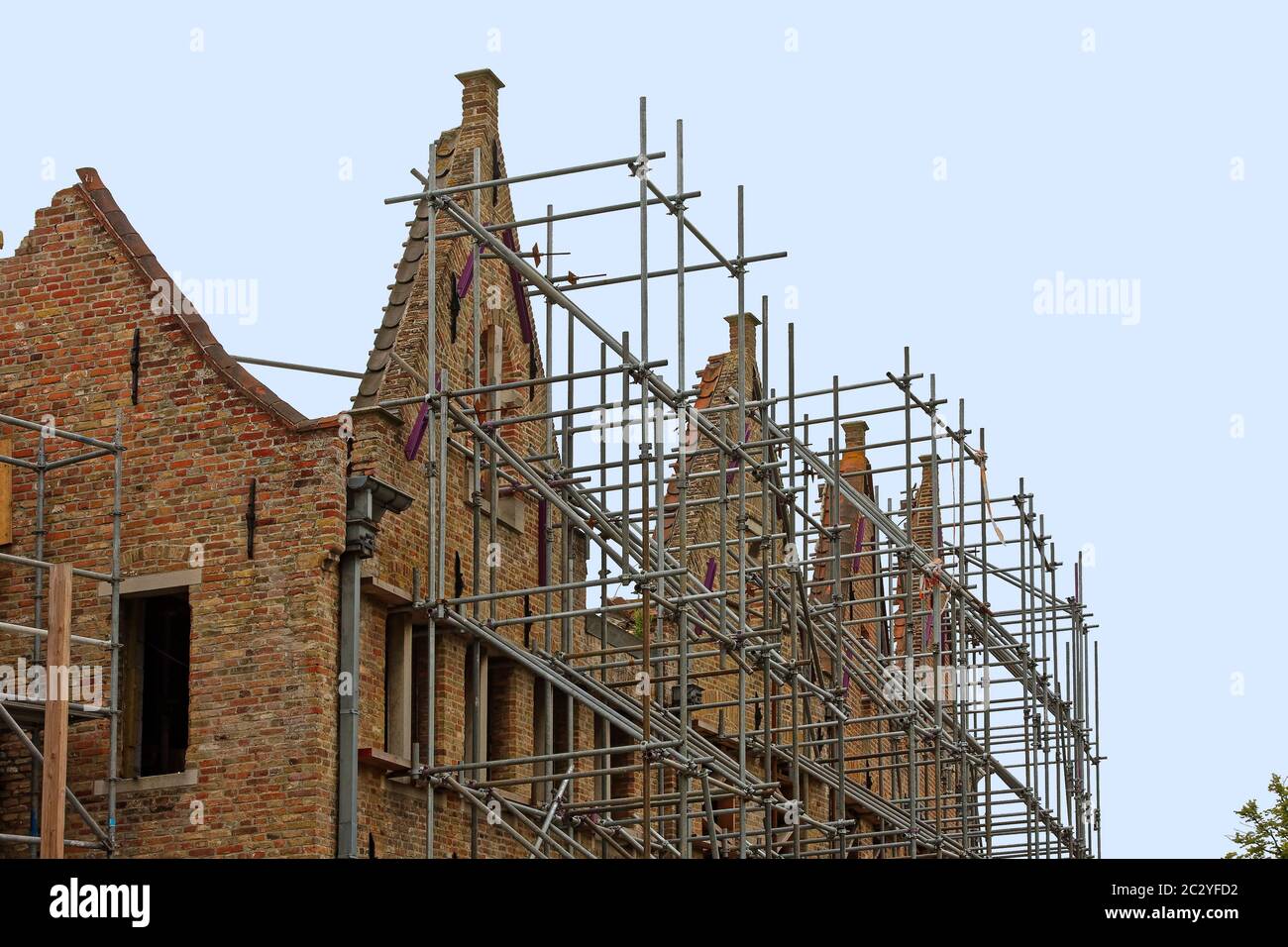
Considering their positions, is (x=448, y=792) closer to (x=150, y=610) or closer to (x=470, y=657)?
(x=470, y=657)

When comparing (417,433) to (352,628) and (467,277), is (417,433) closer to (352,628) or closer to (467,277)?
(467,277)

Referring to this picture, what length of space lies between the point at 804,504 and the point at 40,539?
37.1ft

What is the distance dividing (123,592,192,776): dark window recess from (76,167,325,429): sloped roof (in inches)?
72.8

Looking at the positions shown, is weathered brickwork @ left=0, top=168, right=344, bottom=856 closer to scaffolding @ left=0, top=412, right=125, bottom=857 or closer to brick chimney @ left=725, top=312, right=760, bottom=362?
scaffolding @ left=0, top=412, right=125, bottom=857

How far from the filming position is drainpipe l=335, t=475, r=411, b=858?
782 inches

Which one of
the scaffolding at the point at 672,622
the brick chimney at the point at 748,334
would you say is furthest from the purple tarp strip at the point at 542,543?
the brick chimney at the point at 748,334

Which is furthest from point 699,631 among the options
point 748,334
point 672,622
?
point 748,334

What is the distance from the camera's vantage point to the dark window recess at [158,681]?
20828mm

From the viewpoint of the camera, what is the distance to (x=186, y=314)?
69.5 feet

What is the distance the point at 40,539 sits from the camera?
68.2 ft

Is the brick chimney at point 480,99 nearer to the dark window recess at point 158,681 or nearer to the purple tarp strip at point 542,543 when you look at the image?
the purple tarp strip at point 542,543

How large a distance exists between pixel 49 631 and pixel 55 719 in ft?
2.25
